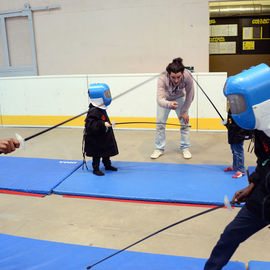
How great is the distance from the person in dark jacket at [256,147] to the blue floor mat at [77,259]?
338 millimetres

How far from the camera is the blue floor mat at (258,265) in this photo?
1904 millimetres

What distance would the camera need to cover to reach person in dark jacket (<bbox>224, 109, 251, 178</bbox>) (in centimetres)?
329

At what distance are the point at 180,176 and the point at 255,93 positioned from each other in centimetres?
220

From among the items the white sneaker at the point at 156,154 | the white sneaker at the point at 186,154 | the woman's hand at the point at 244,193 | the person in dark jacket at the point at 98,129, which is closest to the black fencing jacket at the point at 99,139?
the person in dark jacket at the point at 98,129

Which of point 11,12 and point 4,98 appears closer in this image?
point 4,98

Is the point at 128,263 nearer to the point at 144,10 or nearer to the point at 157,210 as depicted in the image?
the point at 157,210

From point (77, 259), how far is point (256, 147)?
146 centimetres

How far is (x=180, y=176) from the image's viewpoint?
3.63 m

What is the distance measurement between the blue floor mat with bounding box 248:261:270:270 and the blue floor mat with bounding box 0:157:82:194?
2260 mm

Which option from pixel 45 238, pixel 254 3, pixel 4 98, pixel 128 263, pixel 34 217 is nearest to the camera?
pixel 128 263

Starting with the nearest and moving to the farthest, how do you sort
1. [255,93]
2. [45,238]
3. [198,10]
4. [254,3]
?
[255,93]
[45,238]
[198,10]
[254,3]

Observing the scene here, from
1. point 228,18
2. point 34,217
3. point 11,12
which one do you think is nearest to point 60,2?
point 11,12

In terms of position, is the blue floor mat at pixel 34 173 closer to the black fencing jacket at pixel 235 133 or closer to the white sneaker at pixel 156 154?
the white sneaker at pixel 156 154

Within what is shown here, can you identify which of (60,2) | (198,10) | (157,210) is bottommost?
(157,210)
